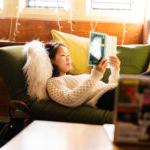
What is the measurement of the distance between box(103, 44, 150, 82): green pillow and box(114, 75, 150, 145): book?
158 centimetres

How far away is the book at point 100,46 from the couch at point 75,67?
33cm

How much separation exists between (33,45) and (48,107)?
1.66 ft

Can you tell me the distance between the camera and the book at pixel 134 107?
0.88 metres

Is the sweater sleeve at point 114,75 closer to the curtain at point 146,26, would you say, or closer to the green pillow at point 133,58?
the green pillow at point 133,58

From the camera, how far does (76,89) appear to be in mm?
2031

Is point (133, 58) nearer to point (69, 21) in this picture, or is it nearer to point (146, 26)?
point (146, 26)

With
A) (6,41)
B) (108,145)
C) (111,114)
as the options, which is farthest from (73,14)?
(108,145)

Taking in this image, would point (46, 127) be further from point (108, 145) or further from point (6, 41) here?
point (6, 41)

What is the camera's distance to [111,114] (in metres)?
1.90

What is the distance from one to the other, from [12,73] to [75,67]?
22.7 inches

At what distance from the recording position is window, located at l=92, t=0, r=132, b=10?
3115mm

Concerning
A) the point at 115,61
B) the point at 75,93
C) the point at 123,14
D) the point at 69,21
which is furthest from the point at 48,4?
the point at 75,93

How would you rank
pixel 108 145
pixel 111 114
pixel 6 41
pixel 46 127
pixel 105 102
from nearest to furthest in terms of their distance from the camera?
pixel 108 145, pixel 46 127, pixel 111 114, pixel 105 102, pixel 6 41

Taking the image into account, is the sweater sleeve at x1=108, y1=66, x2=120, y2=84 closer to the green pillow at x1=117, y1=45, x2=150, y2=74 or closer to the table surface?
the green pillow at x1=117, y1=45, x2=150, y2=74
